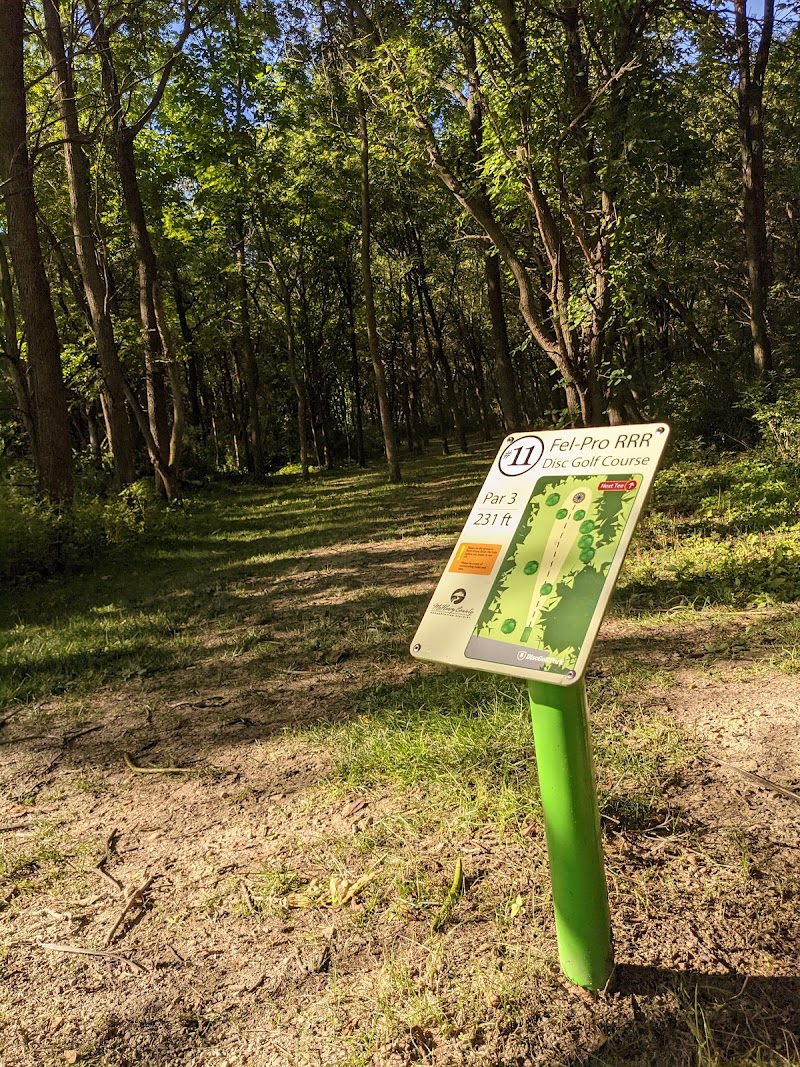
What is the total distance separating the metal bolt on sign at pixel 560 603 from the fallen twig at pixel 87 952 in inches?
58.3

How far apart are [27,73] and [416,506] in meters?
13.2

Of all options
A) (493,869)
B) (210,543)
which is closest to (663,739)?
(493,869)

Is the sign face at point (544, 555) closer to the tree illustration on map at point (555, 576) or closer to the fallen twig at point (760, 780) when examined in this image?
the tree illustration on map at point (555, 576)

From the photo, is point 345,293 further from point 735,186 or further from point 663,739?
point 663,739

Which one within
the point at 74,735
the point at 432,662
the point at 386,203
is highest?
the point at 386,203

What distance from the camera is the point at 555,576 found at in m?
1.76

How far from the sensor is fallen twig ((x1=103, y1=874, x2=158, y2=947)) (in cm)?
250

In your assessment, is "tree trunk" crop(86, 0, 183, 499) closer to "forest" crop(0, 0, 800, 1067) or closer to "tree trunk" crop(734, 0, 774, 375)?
"forest" crop(0, 0, 800, 1067)

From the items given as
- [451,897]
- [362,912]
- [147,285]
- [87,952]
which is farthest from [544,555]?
[147,285]

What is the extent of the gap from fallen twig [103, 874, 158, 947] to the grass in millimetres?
216

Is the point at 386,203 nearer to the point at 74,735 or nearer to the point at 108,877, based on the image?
the point at 74,735

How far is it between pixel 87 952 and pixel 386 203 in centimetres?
2157

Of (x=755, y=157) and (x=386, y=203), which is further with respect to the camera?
(x=386, y=203)

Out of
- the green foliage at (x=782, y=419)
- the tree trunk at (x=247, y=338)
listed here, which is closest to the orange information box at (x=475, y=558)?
the green foliage at (x=782, y=419)
